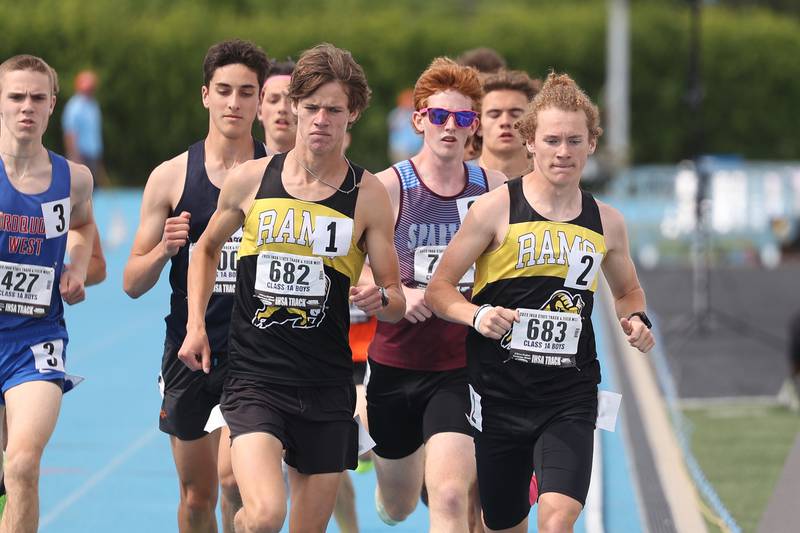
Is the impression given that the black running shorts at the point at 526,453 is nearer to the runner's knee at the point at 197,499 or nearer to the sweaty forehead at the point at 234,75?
the runner's knee at the point at 197,499

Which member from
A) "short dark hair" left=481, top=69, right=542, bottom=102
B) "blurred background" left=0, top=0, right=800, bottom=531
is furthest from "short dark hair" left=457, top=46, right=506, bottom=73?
"blurred background" left=0, top=0, right=800, bottom=531

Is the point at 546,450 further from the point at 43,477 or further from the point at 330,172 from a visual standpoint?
the point at 43,477

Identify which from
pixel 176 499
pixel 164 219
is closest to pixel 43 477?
pixel 176 499

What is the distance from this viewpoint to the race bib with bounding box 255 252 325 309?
5344 mm

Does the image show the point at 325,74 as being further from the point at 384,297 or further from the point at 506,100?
the point at 506,100

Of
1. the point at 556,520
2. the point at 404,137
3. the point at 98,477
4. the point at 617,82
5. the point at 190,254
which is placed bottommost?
the point at 617,82

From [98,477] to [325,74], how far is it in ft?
14.7

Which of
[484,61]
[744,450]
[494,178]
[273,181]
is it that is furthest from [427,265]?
[744,450]

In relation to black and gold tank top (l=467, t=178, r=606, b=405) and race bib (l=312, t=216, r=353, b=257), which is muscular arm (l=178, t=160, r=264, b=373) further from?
black and gold tank top (l=467, t=178, r=606, b=405)

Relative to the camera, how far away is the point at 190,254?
6086 millimetres

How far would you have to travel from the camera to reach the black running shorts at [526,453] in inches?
211

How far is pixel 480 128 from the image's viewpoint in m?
7.31

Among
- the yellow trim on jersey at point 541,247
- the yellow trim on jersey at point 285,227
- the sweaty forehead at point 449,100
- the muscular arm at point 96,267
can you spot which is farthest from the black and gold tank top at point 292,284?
the muscular arm at point 96,267

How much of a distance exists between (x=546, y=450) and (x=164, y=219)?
1942 mm
